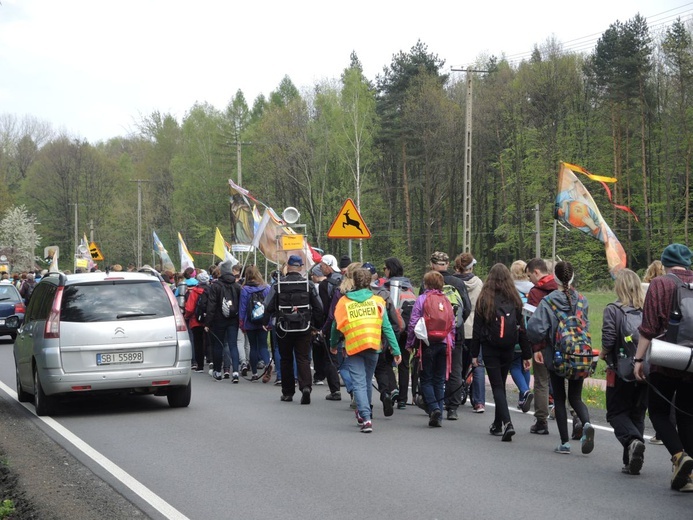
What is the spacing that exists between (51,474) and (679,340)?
5.26 meters

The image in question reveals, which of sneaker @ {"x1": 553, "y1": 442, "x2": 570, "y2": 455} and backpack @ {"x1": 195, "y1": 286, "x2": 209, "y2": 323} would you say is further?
backpack @ {"x1": 195, "y1": 286, "x2": 209, "y2": 323}

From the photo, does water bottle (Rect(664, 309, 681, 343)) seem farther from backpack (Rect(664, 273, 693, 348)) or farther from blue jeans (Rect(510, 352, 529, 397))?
blue jeans (Rect(510, 352, 529, 397))

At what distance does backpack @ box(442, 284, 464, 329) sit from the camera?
11.1 m

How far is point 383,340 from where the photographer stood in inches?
451

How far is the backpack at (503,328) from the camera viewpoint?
32.2ft

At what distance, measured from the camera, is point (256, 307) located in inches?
619

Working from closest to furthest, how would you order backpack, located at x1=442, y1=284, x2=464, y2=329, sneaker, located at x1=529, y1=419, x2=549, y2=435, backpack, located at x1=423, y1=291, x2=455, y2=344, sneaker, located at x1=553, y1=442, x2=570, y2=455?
sneaker, located at x1=553, y1=442, x2=570, y2=455
sneaker, located at x1=529, y1=419, x2=549, y2=435
backpack, located at x1=423, y1=291, x2=455, y2=344
backpack, located at x1=442, y1=284, x2=464, y2=329

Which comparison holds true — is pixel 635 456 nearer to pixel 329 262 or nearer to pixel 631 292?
pixel 631 292

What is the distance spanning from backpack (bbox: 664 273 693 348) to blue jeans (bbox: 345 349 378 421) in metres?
4.35

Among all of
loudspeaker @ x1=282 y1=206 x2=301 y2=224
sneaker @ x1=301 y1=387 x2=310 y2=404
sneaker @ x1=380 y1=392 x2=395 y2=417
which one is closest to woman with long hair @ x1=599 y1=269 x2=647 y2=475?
sneaker @ x1=380 y1=392 x2=395 y2=417

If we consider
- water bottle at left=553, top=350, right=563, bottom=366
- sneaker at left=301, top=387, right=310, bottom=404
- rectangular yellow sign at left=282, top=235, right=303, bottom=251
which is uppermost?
rectangular yellow sign at left=282, top=235, right=303, bottom=251

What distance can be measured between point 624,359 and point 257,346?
932cm

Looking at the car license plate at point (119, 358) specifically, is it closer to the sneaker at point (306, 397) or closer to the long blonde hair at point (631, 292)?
the sneaker at point (306, 397)

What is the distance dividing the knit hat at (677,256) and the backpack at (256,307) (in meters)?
9.21
